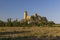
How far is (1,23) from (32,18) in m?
41.6

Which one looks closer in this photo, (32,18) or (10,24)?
(10,24)

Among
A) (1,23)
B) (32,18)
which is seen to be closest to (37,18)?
(32,18)

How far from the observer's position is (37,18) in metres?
112

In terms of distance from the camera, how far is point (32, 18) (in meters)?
114

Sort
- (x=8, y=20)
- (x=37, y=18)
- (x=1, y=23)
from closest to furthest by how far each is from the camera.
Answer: (x=8, y=20) → (x=1, y=23) → (x=37, y=18)

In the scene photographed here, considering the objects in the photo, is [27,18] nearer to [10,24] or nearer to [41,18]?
[41,18]

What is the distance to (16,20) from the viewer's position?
71.4m

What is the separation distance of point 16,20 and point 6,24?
3774 millimetres

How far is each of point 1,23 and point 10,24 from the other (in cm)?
551

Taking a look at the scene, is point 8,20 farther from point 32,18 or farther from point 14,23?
point 32,18

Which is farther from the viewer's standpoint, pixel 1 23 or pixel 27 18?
pixel 27 18

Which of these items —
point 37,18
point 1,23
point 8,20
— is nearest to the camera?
point 8,20

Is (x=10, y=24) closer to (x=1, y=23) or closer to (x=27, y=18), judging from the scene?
(x=1, y=23)

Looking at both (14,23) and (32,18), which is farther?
(32,18)
